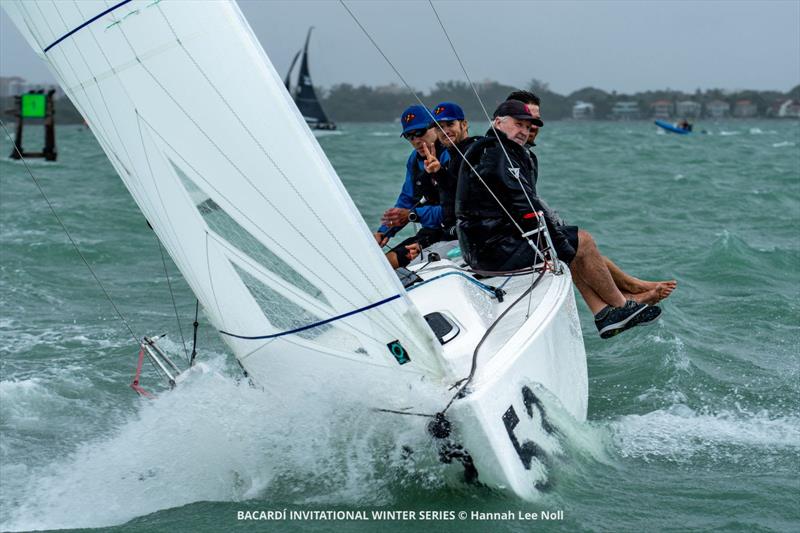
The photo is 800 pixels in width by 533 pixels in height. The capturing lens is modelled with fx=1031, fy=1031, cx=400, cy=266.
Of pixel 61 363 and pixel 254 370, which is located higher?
pixel 254 370

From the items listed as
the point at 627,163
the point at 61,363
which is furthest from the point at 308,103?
the point at 61,363

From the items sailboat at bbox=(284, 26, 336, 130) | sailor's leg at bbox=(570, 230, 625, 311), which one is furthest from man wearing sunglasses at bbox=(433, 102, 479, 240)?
sailboat at bbox=(284, 26, 336, 130)

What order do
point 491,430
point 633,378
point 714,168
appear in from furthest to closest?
point 714,168, point 633,378, point 491,430

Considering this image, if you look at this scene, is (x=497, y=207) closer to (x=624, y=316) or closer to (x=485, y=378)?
(x=624, y=316)

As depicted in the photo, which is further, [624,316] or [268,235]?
A: [624,316]

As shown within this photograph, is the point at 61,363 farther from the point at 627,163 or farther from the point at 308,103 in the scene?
the point at 308,103

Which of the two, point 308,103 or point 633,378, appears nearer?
point 633,378

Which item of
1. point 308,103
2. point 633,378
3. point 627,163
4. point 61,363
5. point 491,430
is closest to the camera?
point 491,430

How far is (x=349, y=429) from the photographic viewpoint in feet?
11.2

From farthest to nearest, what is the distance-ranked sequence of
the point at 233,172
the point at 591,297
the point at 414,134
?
the point at 414,134, the point at 591,297, the point at 233,172

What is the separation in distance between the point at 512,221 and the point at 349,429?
137cm

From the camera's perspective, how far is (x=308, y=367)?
3.51 m

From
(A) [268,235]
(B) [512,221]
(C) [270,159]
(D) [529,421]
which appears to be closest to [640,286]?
Answer: (B) [512,221]

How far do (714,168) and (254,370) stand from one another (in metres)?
19.8
